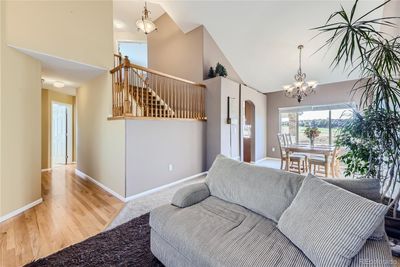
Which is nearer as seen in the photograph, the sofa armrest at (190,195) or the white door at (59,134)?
the sofa armrest at (190,195)

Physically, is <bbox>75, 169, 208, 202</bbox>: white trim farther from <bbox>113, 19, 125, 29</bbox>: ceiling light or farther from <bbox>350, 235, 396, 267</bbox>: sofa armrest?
<bbox>113, 19, 125, 29</bbox>: ceiling light

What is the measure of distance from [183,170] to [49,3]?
3.66 metres

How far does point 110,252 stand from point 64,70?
11.4 ft

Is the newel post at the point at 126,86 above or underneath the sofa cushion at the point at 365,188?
above

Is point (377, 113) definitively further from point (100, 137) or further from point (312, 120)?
point (312, 120)

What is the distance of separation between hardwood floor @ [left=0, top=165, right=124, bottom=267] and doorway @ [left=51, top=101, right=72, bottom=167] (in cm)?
256

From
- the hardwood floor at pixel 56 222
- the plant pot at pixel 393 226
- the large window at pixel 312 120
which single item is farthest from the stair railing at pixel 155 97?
the large window at pixel 312 120

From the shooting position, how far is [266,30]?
4582 millimetres

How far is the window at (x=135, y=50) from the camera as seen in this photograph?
7359mm

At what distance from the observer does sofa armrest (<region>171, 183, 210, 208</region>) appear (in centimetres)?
175

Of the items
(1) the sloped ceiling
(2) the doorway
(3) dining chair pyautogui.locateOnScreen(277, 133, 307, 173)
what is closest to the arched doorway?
(1) the sloped ceiling

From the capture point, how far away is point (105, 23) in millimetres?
3529

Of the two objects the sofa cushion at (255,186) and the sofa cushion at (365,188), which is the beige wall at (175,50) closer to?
the sofa cushion at (255,186)

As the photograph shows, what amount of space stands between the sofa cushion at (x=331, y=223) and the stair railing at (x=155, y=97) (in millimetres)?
2701
